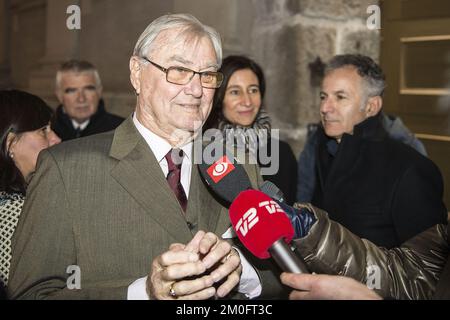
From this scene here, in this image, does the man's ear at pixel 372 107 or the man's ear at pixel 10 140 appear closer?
the man's ear at pixel 10 140

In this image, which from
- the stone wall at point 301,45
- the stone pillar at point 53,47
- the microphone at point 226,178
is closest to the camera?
the microphone at point 226,178

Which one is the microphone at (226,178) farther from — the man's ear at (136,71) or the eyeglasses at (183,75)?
the man's ear at (136,71)

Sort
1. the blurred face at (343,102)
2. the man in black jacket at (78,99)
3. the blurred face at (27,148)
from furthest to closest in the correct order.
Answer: the man in black jacket at (78,99) → the blurred face at (343,102) → the blurred face at (27,148)

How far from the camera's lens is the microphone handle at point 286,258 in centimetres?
111

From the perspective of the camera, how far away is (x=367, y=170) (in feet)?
8.19

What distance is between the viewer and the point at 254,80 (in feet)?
10.5

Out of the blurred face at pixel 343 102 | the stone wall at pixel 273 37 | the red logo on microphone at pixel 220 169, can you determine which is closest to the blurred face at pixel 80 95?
the stone wall at pixel 273 37

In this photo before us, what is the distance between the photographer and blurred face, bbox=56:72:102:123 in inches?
151

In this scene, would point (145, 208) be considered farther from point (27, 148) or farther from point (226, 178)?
point (27, 148)

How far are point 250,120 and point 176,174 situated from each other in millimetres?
1555

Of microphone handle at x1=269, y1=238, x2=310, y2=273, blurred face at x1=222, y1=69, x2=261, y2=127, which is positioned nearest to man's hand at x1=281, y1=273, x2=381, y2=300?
microphone handle at x1=269, y1=238, x2=310, y2=273

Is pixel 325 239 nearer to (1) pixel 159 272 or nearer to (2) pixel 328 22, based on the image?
(1) pixel 159 272
